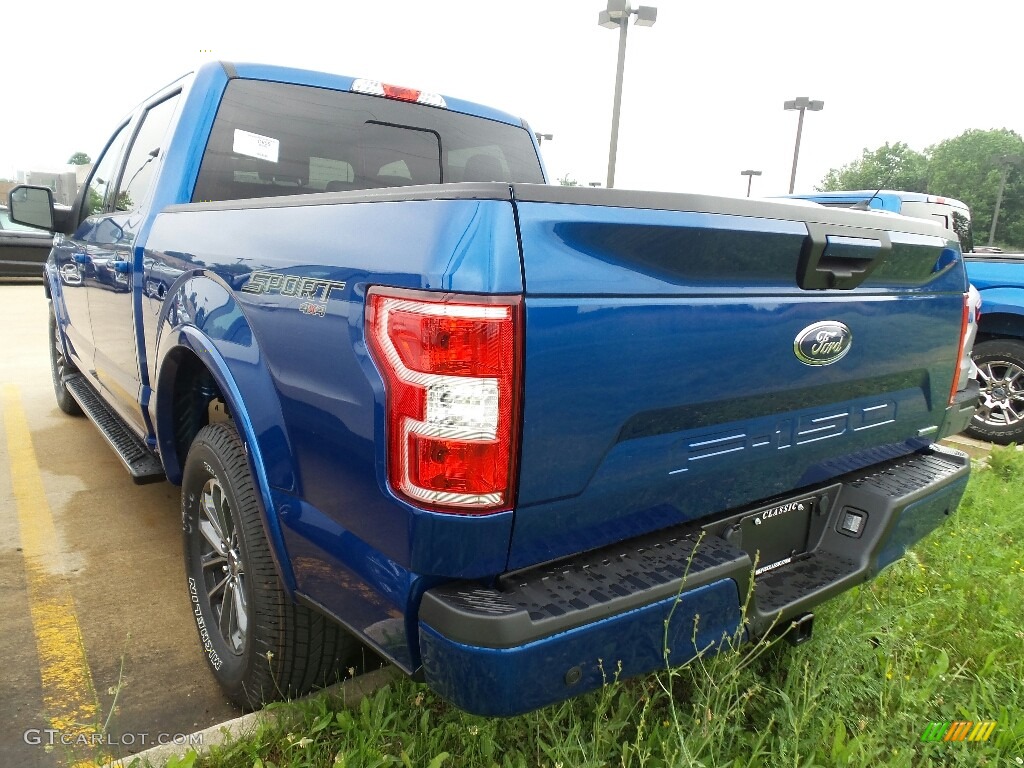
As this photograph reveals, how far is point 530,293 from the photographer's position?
54.9 inches

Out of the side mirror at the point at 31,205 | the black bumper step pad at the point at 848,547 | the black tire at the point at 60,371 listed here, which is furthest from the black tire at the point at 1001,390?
the black tire at the point at 60,371

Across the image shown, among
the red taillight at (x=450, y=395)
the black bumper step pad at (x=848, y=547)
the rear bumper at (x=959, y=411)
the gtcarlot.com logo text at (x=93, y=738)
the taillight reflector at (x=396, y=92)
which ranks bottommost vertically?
the gtcarlot.com logo text at (x=93, y=738)

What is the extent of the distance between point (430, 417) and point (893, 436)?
5.48 feet

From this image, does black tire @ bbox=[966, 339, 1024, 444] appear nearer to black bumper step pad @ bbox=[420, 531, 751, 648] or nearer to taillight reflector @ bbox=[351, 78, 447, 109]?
Answer: taillight reflector @ bbox=[351, 78, 447, 109]

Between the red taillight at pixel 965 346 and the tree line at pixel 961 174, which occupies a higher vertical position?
the tree line at pixel 961 174

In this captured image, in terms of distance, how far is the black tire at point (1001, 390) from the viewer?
5793 millimetres

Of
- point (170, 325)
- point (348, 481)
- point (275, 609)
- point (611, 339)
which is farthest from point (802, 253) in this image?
point (170, 325)

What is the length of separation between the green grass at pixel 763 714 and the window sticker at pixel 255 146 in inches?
81.3

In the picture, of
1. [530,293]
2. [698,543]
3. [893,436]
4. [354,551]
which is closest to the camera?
[530,293]

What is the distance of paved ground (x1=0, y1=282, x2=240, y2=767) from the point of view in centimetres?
226

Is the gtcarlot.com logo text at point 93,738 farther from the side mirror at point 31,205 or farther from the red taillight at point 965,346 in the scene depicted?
the side mirror at point 31,205

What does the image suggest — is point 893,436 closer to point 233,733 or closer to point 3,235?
point 233,733

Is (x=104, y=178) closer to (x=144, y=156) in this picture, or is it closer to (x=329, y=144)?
(x=144, y=156)

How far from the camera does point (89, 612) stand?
9.40 feet
